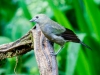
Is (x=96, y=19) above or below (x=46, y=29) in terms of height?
above

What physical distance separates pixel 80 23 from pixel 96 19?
123 mm

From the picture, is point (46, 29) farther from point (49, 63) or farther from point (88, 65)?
point (88, 65)

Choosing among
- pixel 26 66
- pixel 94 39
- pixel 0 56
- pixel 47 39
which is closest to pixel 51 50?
pixel 47 39

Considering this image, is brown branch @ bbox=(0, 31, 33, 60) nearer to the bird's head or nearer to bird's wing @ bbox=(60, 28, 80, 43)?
the bird's head

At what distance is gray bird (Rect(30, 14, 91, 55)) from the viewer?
1.29 metres

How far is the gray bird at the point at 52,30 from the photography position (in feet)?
4.24

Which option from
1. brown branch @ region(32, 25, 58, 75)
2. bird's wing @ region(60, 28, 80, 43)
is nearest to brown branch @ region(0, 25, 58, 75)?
brown branch @ region(32, 25, 58, 75)

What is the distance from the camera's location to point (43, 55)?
3.60ft

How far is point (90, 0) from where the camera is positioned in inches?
73.9

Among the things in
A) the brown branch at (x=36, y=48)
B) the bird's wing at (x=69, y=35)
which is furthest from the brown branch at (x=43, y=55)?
the bird's wing at (x=69, y=35)

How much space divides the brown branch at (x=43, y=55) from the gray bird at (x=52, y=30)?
0.02m

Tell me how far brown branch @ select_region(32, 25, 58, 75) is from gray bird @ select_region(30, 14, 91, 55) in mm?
25

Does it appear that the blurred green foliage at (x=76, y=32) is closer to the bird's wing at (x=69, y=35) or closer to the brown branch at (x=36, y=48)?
the brown branch at (x=36, y=48)

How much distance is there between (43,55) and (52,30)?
256mm
